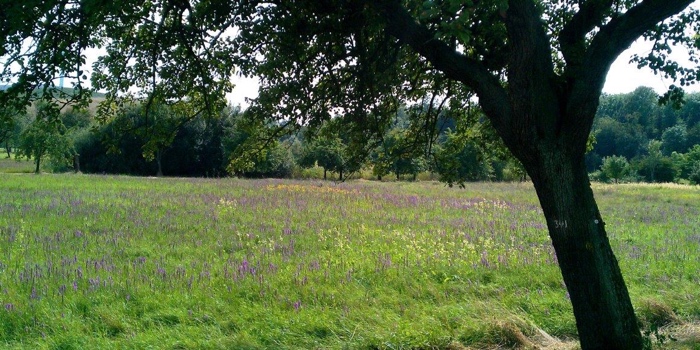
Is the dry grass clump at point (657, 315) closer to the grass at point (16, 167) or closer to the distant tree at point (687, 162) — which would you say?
the grass at point (16, 167)

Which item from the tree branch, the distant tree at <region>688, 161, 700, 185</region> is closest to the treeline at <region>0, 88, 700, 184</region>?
the distant tree at <region>688, 161, 700, 185</region>

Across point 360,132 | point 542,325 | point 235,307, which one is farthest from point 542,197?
point 235,307

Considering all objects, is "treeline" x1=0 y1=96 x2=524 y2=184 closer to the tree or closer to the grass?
the tree

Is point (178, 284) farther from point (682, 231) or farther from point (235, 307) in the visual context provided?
point (682, 231)

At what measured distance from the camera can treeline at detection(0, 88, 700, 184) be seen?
19.4 ft

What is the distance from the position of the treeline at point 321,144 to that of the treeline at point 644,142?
0.70ft

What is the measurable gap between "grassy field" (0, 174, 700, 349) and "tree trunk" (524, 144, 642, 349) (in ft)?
4.95

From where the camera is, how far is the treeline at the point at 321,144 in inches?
233

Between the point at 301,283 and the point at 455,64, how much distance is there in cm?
470

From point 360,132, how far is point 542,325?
368 centimetres

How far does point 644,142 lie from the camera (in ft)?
328

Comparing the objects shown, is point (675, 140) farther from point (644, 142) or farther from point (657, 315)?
point (657, 315)

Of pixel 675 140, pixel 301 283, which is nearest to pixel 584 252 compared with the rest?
pixel 301 283

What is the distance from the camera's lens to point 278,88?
5613 millimetres
